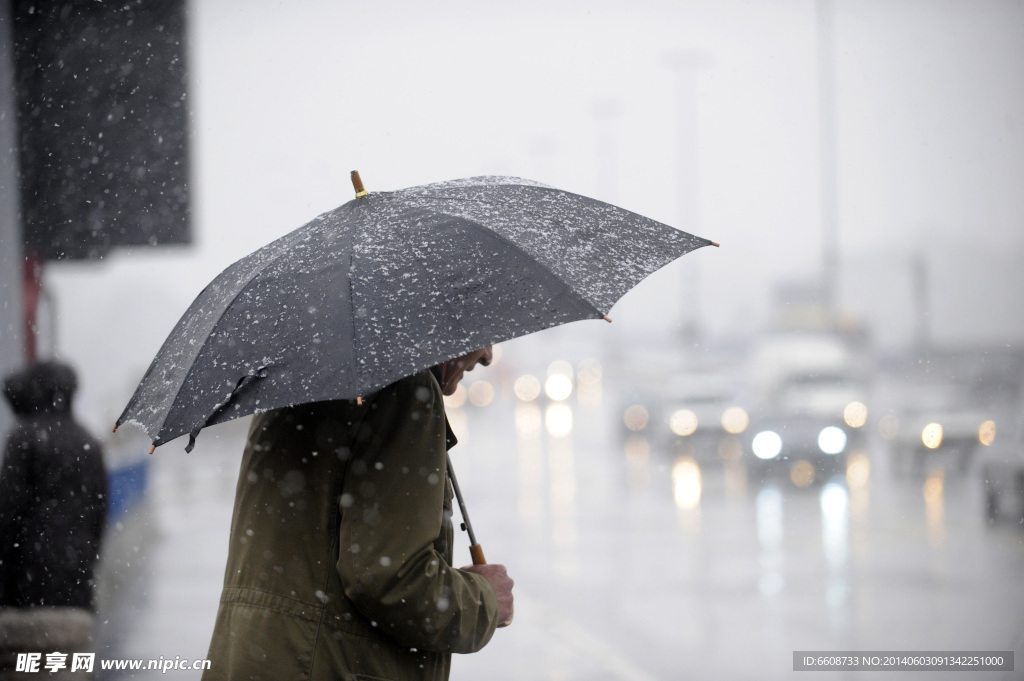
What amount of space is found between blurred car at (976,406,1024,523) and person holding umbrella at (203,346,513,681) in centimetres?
702

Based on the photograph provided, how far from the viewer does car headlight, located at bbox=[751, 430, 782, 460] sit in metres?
13.8

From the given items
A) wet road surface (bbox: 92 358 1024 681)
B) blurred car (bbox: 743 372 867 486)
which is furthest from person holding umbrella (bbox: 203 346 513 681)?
blurred car (bbox: 743 372 867 486)

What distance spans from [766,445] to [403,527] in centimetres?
1364

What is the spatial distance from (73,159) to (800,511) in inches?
334

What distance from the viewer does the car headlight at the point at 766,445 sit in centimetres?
1378

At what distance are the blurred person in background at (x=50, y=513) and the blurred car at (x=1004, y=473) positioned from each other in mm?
6874

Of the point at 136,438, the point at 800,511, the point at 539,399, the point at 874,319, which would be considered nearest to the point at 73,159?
the point at 136,438

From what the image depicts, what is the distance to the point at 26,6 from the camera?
5543 millimetres

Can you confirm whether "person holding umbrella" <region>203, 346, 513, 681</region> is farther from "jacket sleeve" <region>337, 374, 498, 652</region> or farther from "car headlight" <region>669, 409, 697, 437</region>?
"car headlight" <region>669, 409, 697, 437</region>

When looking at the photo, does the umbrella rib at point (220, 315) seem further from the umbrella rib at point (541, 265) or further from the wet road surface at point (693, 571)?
the wet road surface at point (693, 571)

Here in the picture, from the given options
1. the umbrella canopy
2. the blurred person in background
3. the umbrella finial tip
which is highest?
the umbrella finial tip

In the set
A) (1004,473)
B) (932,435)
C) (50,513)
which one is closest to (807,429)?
(932,435)

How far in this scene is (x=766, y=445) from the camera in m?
14.6

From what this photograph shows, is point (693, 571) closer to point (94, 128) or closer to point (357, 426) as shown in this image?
point (94, 128)
